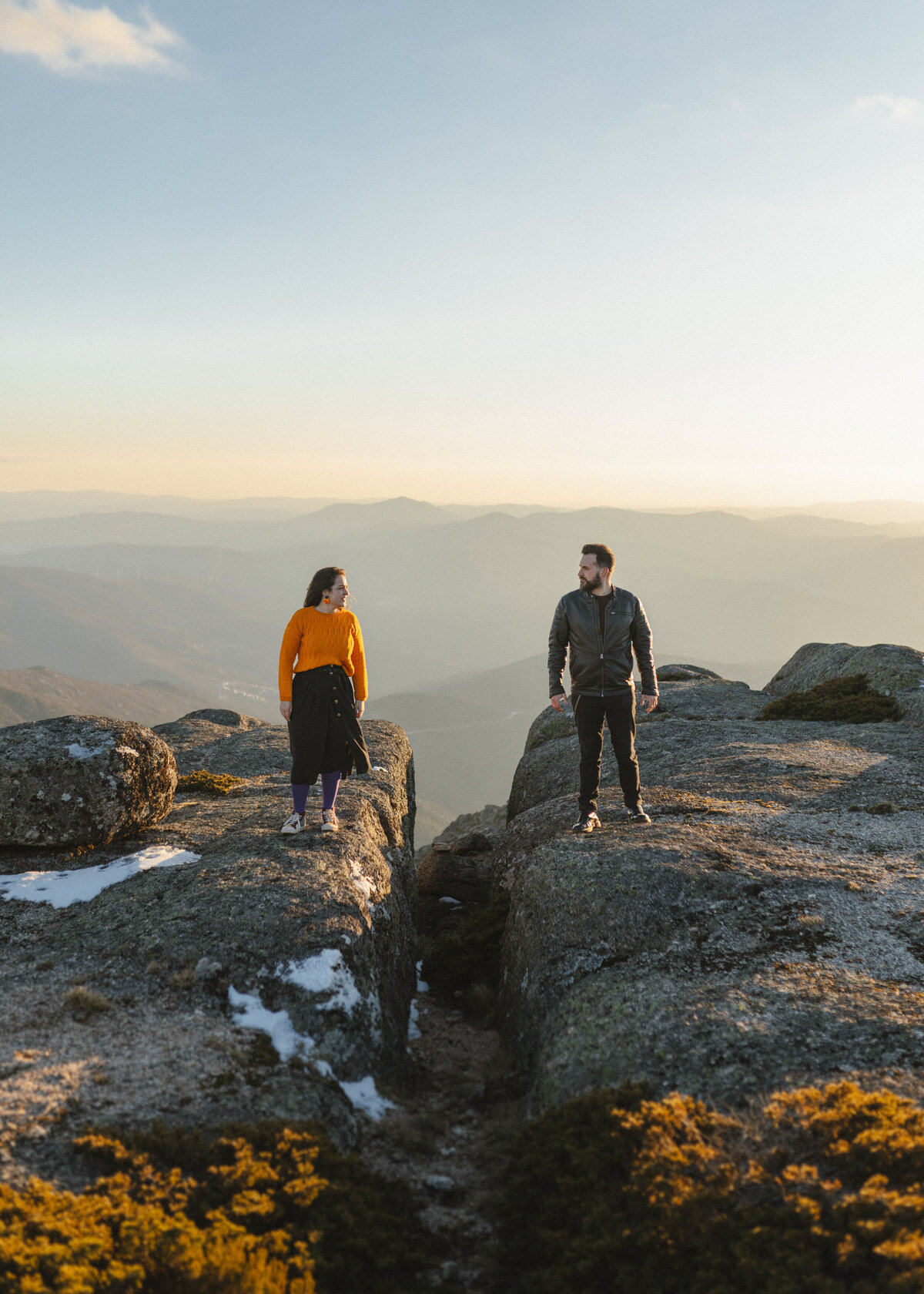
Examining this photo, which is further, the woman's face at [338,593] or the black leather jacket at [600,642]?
the black leather jacket at [600,642]

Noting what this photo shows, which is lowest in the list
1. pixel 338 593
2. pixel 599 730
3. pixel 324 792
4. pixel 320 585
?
pixel 324 792

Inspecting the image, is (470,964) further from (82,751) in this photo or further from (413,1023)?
(82,751)

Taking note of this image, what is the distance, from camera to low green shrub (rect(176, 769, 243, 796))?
18.8 metres

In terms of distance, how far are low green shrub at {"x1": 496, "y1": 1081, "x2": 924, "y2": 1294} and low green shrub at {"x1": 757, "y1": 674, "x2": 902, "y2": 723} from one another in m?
21.4

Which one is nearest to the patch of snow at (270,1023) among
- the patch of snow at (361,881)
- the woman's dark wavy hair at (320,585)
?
the patch of snow at (361,881)

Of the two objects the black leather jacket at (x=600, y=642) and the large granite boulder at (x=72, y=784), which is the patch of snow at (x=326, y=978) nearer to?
the black leather jacket at (x=600, y=642)

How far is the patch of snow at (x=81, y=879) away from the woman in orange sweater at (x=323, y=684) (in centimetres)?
279

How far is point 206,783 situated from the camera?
18891mm

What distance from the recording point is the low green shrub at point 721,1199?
204 inches

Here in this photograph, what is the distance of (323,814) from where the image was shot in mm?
14000

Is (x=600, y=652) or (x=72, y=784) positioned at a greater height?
(x=600, y=652)

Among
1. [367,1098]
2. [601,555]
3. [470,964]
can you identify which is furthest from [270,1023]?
[601,555]

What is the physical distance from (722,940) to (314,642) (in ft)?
26.8

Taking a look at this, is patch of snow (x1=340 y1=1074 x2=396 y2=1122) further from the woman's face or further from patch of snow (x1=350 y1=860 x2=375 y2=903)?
the woman's face
